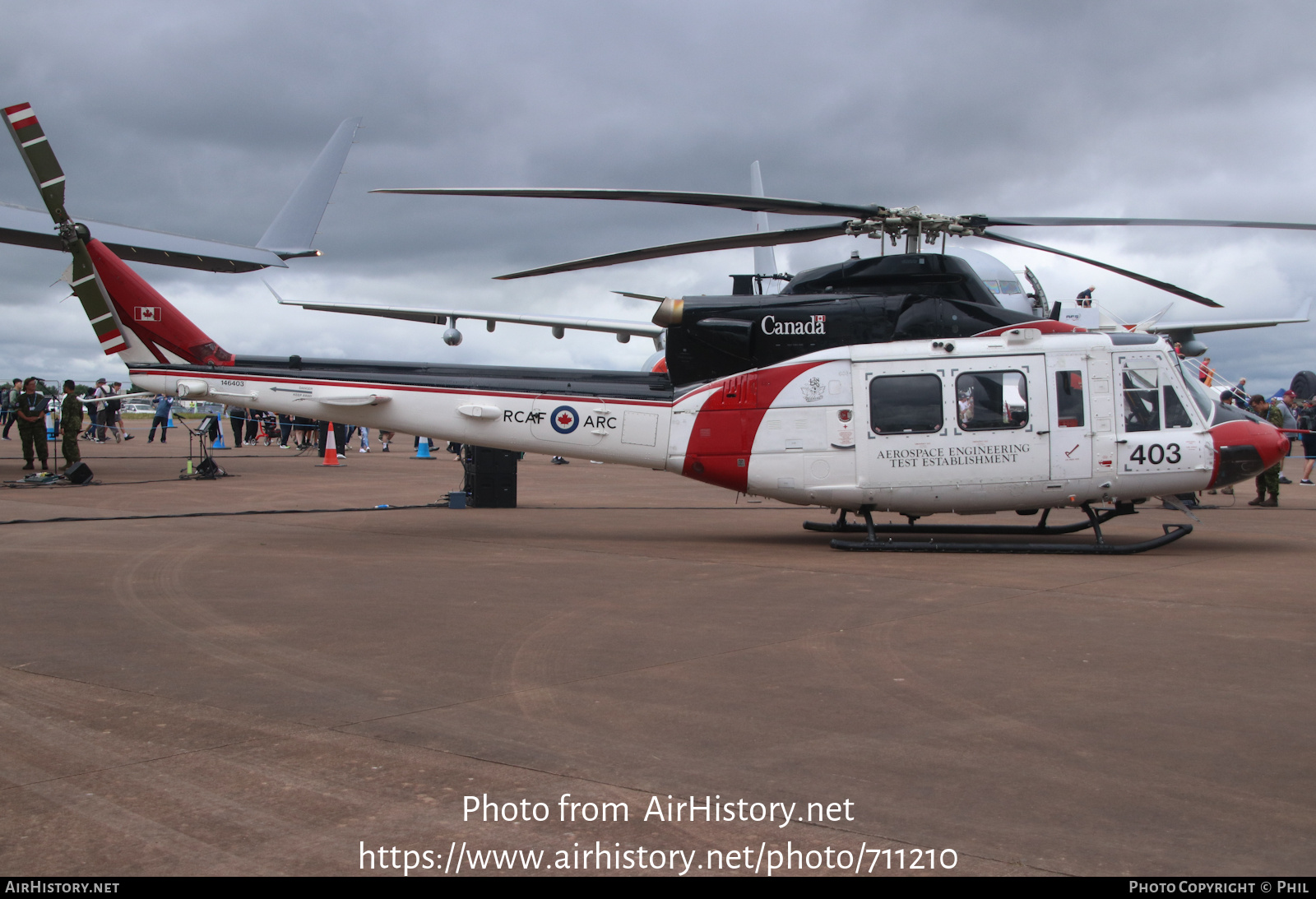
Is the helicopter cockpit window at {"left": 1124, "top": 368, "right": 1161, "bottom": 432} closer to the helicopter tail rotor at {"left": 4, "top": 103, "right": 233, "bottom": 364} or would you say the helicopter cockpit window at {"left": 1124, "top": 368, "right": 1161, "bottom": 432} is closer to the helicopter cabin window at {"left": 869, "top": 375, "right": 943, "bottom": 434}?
the helicopter cabin window at {"left": 869, "top": 375, "right": 943, "bottom": 434}

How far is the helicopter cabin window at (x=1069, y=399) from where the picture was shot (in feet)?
35.1

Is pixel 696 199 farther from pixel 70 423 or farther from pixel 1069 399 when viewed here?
pixel 70 423

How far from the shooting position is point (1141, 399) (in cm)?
1075

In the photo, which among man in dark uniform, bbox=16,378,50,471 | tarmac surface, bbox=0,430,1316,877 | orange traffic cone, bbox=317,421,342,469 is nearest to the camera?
tarmac surface, bbox=0,430,1316,877

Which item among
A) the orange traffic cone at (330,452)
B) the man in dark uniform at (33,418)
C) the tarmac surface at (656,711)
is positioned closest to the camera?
the tarmac surface at (656,711)

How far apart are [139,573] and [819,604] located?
6006mm

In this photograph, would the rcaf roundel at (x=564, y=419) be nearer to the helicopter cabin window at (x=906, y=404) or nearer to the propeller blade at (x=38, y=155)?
the helicopter cabin window at (x=906, y=404)

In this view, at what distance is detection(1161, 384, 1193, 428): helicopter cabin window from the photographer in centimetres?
1070

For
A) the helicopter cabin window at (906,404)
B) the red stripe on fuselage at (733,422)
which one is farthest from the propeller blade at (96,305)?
the helicopter cabin window at (906,404)

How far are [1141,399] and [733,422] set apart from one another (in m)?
4.40

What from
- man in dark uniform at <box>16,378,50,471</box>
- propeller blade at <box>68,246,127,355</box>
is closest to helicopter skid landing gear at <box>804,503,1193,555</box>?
propeller blade at <box>68,246,127,355</box>

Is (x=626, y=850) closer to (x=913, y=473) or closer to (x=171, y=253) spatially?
(x=913, y=473)

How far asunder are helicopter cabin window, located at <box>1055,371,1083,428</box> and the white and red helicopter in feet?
0.06

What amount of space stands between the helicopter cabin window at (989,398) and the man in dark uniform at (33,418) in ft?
55.3
